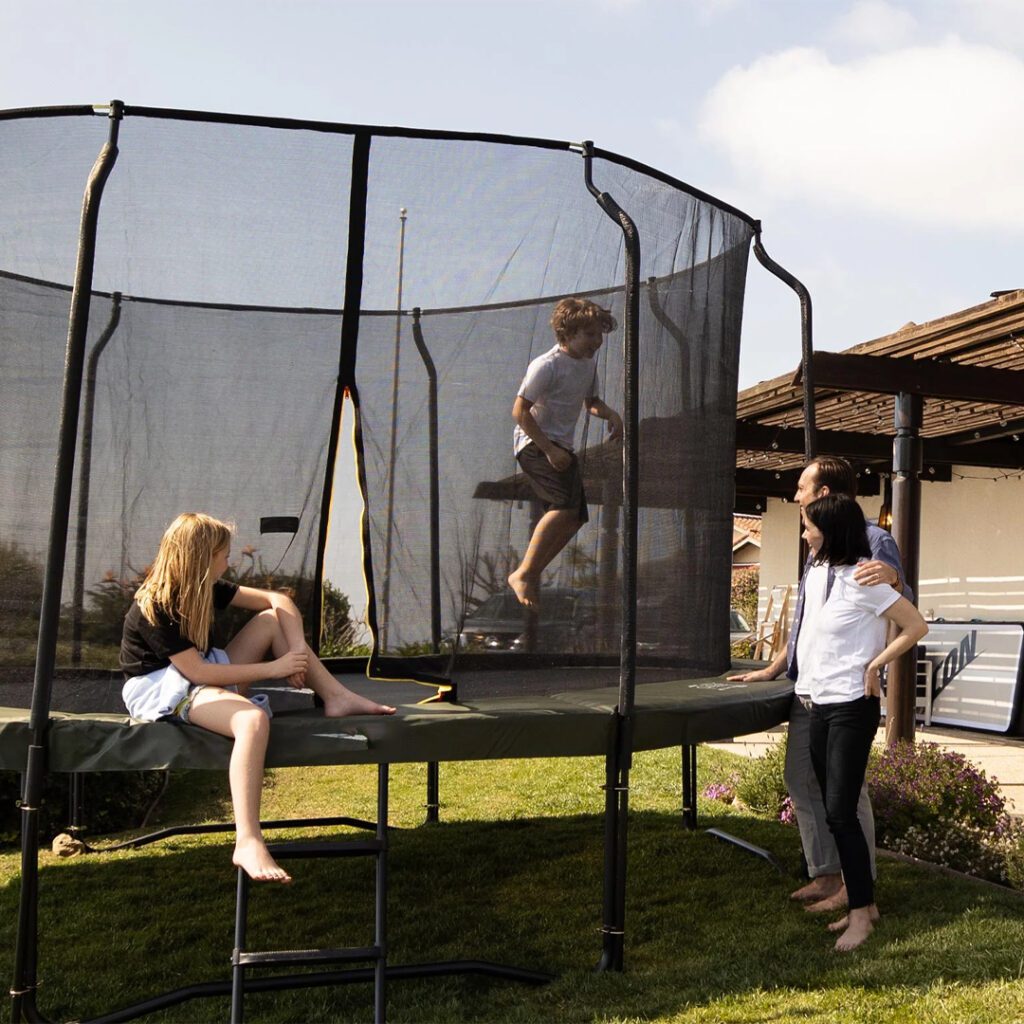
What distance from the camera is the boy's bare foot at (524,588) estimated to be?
3523mm

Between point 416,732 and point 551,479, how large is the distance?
0.90 meters

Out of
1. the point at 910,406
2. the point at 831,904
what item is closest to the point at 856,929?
the point at 831,904

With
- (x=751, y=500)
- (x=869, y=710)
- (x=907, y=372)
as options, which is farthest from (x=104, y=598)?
(x=751, y=500)

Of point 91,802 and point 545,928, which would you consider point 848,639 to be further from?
point 91,802

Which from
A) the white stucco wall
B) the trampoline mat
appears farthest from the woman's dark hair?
the white stucco wall

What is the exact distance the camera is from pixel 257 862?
2.70 meters

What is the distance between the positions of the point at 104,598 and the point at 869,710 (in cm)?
230

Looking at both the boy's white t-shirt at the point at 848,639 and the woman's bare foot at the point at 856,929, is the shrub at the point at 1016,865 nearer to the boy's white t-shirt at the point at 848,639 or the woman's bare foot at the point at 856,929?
the woman's bare foot at the point at 856,929

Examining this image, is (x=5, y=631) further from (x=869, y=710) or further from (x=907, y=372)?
(x=907, y=372)

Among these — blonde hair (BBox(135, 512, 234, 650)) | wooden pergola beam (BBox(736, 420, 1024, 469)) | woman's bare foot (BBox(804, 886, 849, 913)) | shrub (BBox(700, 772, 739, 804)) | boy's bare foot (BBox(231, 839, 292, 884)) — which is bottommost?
shrub (BBox(700, 772, 739, 804))

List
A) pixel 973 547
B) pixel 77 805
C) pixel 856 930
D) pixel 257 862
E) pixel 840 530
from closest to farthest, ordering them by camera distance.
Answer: pixel 257 862
pixel 856 930
pixel 840 530
pixel 77 805
pixel 973 547

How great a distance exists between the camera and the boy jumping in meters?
3.52

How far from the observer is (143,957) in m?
3.50

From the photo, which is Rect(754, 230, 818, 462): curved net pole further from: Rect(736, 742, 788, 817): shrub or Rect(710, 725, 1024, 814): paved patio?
Rect(710, 725, 1024, 814): paved patio
